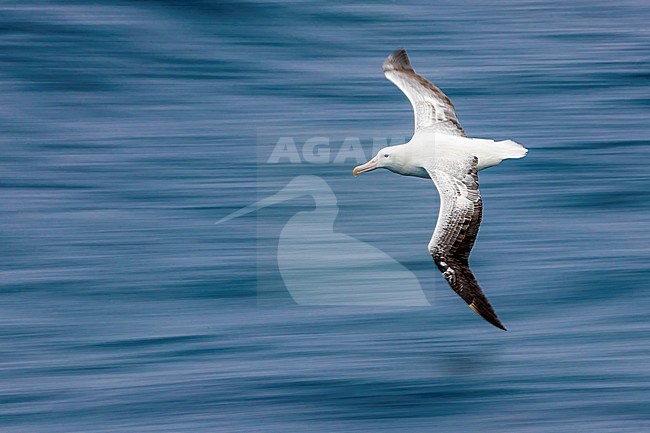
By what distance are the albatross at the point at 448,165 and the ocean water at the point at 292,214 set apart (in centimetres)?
69

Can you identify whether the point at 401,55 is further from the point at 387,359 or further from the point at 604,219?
the point at 387,359

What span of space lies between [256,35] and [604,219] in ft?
23.5

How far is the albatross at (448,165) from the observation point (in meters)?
10.2

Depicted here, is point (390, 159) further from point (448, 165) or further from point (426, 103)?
point (426, 103)

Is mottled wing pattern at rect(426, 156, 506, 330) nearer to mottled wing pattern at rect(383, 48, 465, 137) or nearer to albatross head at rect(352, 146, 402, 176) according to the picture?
albatross head at rect(352, 146, 402, 176)

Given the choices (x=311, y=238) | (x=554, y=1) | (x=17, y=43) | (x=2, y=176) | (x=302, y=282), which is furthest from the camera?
(x=554, y=1)

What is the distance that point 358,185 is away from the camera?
14.2 meters

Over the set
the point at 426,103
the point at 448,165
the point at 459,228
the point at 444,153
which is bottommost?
the point at 459,228

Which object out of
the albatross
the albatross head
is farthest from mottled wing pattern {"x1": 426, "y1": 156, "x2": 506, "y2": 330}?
the albatross head

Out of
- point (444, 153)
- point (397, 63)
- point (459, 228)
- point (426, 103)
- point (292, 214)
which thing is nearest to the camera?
point (459, 228)

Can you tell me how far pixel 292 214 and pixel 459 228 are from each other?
11.0 feet

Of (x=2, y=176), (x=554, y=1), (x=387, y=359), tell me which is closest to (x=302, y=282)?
(x=387, y=359)

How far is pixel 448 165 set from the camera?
11.2m

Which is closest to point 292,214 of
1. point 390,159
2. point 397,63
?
point 397,63
